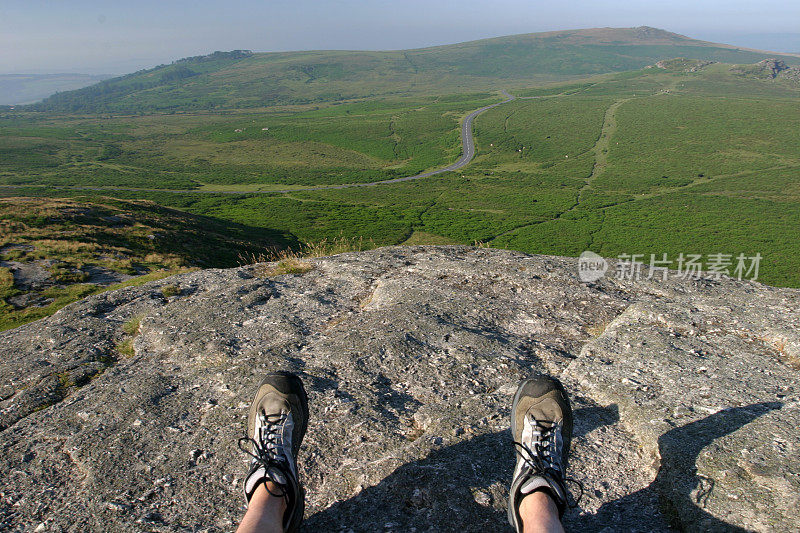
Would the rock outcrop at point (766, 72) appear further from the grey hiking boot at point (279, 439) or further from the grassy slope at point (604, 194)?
the grey hiking boot at point (279, 439)

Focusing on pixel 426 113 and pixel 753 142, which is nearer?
pixel 753 142

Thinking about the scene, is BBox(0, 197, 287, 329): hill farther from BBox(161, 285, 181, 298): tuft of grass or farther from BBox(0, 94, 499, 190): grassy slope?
BBox(0, 94, 499, 190): grassy slope

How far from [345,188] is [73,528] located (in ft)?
308

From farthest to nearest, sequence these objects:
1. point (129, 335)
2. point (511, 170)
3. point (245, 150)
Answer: point (245, 150) < point (511, 170) < point (129, 335)

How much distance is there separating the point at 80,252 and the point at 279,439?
84.8ft

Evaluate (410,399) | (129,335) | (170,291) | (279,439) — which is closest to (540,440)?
(410,399)

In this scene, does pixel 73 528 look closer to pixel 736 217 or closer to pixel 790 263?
pixel 790 263

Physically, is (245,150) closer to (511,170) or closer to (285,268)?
(511,170)

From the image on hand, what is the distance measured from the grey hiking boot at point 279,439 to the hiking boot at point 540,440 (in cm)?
176

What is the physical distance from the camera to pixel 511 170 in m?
→ 102

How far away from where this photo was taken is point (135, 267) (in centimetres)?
2316

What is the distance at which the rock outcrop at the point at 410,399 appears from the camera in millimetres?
3881

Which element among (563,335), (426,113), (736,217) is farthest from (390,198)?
(426,113)
